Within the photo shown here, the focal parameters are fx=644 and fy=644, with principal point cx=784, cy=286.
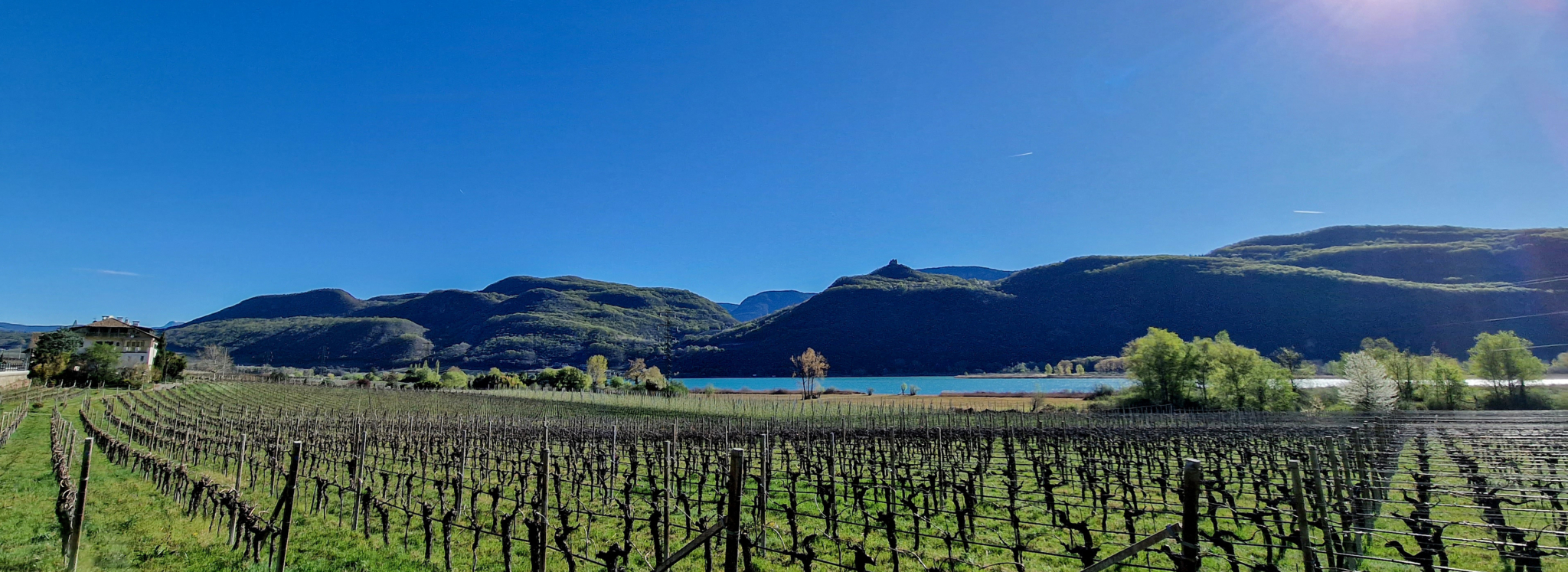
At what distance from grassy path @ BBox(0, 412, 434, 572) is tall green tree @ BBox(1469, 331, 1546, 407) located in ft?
228

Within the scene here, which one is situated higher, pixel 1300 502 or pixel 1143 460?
pixel 1300 502

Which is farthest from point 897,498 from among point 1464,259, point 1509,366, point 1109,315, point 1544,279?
point 1464,259

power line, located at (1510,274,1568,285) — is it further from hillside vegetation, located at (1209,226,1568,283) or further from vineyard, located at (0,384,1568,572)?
vineyard, located at (0,384,1568,572)

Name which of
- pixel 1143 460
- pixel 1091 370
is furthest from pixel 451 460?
pixel 1091 370

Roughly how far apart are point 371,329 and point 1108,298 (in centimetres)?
19109

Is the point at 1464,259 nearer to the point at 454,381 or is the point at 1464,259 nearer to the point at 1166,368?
the point at 1166,368

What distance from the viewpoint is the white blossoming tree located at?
41812 mm

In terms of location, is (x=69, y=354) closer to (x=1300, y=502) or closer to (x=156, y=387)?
(x=156, y=387)

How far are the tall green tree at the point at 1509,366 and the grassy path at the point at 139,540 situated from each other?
228 feet

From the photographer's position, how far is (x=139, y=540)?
31.4 feet

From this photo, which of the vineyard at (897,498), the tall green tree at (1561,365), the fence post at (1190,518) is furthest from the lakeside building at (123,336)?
the tall green tree at (1561,365)

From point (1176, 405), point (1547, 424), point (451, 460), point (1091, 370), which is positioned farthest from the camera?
point (1091, 370)

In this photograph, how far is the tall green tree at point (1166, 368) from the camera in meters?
52.8

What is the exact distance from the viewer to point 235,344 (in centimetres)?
17638
